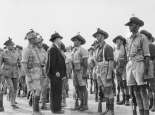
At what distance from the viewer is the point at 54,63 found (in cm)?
1060

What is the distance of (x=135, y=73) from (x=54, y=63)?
3.25m

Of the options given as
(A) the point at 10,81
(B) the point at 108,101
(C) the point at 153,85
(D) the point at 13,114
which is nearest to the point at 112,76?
(B) the point at 108,101

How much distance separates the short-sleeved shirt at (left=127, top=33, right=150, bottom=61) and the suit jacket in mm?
3068

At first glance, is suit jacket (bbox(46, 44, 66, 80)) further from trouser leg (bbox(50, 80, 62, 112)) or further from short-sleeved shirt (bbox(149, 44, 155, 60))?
short-sleeved shirt (bbox(149, 44, 155, 60))

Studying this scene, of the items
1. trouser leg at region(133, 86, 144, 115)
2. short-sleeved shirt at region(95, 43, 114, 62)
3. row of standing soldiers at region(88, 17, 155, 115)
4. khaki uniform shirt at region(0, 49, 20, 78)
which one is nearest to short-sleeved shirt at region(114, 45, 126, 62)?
row of standing soldiers at region(88, 17, 155, 115)

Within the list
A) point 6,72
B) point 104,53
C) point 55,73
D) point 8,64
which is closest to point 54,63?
point 55,73

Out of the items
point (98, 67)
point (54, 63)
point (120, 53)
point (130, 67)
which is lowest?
point (130, 67)

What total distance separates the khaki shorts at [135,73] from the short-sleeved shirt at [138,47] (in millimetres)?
144

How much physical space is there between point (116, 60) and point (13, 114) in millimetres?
4222

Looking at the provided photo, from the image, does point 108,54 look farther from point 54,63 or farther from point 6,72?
point 6,72

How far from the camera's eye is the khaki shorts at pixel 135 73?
7992 millimetres

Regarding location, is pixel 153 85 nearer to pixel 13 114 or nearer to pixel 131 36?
pixel 131 36

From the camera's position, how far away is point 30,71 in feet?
32.1

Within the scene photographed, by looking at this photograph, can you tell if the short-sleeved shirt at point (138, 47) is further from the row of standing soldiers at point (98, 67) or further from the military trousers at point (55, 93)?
the military trousers at point (55, 93)
